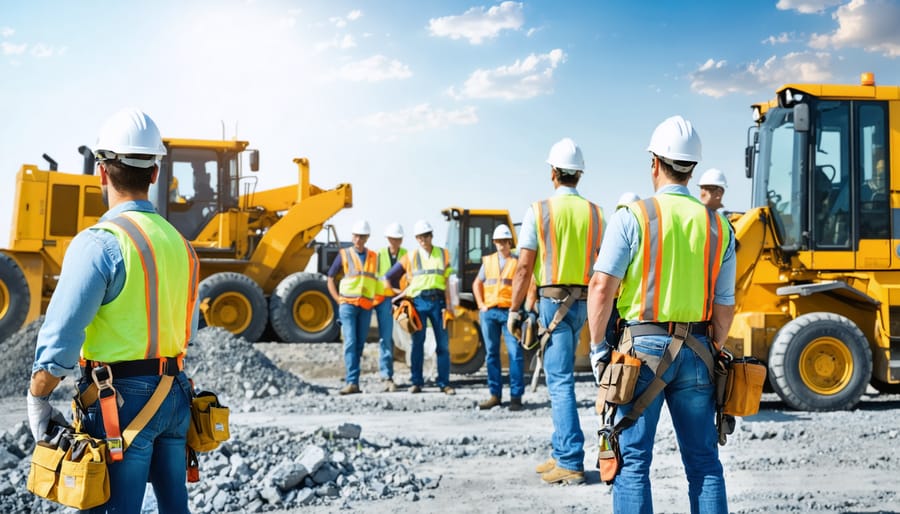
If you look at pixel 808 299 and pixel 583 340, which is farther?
pixel 583 340

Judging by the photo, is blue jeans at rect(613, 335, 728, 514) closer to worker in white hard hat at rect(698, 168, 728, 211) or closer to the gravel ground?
the gravel ground

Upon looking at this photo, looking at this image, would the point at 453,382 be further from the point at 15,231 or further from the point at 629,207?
the point at 629,207

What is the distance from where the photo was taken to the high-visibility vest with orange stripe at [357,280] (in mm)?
9867

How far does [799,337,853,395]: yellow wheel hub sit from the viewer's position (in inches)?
332

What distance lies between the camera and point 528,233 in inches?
209

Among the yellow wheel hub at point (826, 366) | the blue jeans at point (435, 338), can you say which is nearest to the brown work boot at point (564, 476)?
the yellow wheel hub at point (826, 366)

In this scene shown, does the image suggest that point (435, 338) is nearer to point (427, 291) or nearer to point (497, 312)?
point (427, 291)

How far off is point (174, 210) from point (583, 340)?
7.53 meters

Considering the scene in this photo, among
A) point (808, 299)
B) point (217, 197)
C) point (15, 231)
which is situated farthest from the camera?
point (217, 197)

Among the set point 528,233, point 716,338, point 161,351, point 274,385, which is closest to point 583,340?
point 274,385

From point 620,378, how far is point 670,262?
0.47m

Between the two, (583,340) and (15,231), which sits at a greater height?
(15,231)

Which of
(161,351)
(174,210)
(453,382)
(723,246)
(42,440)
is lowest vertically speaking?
(453,382)

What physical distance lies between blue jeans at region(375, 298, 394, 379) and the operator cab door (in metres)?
4.63
